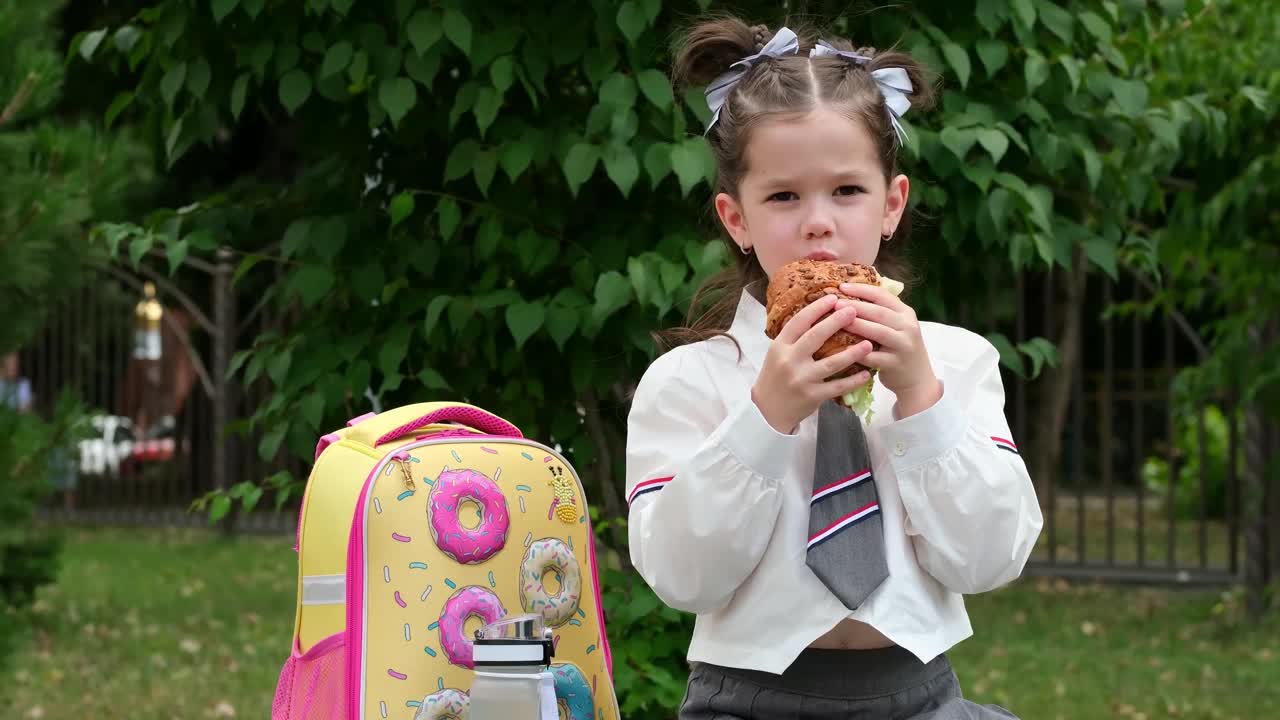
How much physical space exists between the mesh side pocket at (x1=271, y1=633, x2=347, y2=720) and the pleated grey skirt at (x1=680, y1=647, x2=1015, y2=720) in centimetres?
58

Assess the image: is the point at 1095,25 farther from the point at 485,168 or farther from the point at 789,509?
the point at 789,509

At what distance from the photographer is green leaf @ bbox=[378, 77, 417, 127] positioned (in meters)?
3.21

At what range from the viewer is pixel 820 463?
6.73 feet

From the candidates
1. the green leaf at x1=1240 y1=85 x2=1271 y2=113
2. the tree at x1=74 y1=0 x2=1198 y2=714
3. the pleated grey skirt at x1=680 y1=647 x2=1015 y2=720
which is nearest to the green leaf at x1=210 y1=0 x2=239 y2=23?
the tree at x1=74 y1=0 x2=1198 y2=714

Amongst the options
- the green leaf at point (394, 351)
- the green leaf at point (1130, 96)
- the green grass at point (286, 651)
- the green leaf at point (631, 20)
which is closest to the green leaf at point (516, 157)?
the green leaf at point (631, 20)

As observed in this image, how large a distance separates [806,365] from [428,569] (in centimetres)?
74

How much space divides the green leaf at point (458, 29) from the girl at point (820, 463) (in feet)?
3.48

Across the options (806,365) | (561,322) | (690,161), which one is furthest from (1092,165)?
(806,365)

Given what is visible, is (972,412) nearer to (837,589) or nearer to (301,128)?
(837,589)

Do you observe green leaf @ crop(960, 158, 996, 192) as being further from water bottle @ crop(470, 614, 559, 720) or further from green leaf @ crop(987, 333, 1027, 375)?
water bottle @ crop(470, 614, 559, 720)

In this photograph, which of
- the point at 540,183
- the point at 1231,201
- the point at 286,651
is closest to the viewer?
the point at 540,183

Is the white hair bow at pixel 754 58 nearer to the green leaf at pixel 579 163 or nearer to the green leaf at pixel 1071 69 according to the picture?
the green leaf at pixel 579 163

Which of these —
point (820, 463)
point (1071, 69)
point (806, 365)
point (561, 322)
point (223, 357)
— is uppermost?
point (1071, 69)

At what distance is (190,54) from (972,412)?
223 cm
